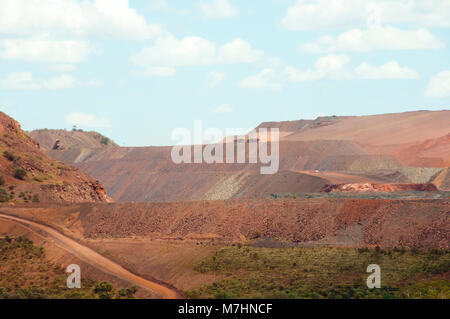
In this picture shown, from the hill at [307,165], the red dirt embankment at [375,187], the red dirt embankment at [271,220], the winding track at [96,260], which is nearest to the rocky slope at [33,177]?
the red dirt embankment at [271,220]

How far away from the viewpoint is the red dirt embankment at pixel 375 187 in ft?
286

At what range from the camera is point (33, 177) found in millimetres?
81938

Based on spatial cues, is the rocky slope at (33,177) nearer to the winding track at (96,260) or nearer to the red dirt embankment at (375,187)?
the winding track at (96,260)

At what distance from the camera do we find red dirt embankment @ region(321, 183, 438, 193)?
286 feet

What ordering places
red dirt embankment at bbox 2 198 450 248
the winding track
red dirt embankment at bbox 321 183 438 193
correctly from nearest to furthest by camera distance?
1. the winding track
2. red dirt embankment at bbox 2 198 450 248
3. red dirt embankment at bbox 321 183 438 193

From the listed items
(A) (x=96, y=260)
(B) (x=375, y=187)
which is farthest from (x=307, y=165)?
(A) (x=96, y=260)

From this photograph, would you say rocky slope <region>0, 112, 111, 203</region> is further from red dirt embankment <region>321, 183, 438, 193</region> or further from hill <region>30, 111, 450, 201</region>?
red dirt embankment <region>321, 183, 438, 193</region>

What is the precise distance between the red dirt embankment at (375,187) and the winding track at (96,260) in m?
35.9

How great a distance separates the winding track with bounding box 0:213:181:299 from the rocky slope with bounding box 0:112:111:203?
432 inches

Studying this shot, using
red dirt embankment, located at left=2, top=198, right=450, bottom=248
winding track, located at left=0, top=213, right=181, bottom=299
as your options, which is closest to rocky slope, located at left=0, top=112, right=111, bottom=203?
red dirt embankment, located at left=2, top=198, right=450, bottom=248

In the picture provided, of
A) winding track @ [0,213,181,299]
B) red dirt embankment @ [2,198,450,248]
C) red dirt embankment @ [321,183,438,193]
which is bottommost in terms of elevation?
winding track @ [0,213,181,299]

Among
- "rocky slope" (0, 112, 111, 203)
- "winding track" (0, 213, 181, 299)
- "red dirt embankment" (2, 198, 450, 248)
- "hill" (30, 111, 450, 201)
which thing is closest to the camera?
"winding track" (0, 213, 181, 299)

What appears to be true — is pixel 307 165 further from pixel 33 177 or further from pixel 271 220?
pixel 271 220
